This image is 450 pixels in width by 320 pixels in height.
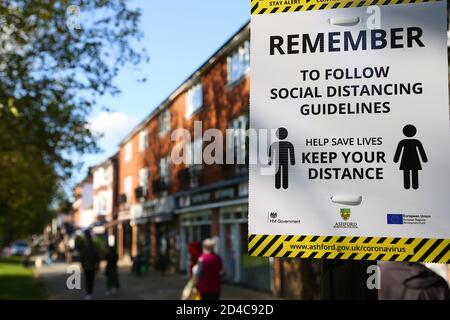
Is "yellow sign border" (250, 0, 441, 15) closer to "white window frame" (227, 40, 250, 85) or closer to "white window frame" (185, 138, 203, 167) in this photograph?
"white window frame" (185, 138, 203, 167)

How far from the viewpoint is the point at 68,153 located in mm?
18672

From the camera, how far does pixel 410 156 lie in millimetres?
2256

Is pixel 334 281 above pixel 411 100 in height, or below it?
below

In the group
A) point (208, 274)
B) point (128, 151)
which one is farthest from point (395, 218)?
point (128, 151)

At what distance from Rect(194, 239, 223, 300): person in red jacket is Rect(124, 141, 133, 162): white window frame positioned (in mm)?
35808

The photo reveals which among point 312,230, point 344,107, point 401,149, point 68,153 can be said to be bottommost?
point 312,230

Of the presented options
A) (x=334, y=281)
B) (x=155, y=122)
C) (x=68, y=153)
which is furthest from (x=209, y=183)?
(x=334, y=281)

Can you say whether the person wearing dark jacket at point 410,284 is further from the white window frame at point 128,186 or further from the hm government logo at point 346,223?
the white window frame at point 128,186

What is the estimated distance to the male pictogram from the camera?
2.35 meters

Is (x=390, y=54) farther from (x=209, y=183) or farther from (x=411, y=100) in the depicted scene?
(x=209, y=183)

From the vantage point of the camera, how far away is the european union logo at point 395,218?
225 cm

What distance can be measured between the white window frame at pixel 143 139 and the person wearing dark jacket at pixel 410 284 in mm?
36391

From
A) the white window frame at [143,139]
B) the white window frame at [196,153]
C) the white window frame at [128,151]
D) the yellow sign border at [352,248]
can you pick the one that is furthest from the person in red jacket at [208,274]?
the white window frame at [128,151]
